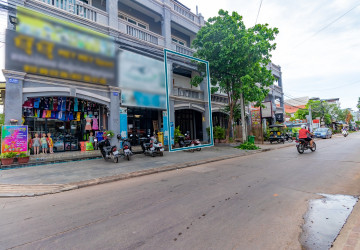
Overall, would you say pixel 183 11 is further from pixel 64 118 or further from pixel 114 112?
pixel 64 118

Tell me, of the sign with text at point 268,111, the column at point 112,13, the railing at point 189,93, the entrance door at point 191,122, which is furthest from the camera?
the sign with text at point 268,111

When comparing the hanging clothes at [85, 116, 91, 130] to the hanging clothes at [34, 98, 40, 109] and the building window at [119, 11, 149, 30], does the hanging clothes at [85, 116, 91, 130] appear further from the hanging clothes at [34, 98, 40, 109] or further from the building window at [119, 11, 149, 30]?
the building window at [119, 11, 149, 30]

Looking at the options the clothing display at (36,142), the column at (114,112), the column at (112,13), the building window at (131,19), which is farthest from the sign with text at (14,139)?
the building window at (131,19)

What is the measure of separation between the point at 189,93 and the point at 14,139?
1236 cm

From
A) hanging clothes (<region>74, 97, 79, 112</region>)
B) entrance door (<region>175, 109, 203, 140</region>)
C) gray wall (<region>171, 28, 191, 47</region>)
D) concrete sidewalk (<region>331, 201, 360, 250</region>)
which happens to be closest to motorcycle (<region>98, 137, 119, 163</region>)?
hanging clothes (<region>74, 97, 79, 112</region>)

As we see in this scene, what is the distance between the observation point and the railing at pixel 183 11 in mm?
16116

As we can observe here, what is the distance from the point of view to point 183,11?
16.9 metres

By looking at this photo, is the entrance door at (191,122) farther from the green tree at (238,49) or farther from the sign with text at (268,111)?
the sign with text at (268,111)

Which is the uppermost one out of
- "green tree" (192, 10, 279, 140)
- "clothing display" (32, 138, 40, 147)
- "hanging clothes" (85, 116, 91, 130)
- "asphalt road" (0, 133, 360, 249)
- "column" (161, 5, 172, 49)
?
"column" (161, 5, 172, 49)

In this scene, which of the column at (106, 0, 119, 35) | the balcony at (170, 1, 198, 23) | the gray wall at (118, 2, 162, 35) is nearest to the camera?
the column at (106, 0, 119, 35)

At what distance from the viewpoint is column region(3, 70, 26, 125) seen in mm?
8297

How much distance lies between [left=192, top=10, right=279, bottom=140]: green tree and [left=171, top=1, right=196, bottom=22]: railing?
3572mm

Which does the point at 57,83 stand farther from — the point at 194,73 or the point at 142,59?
the point at 194,73

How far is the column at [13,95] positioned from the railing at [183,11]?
1280 centimetres
